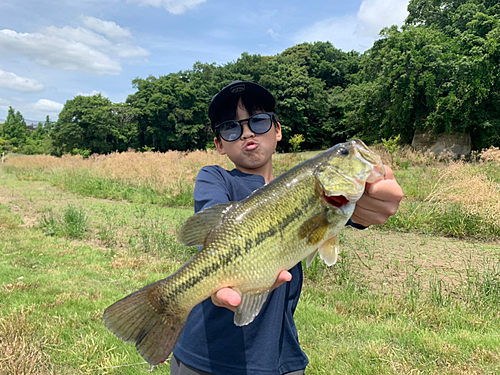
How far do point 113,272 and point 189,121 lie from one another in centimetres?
4398

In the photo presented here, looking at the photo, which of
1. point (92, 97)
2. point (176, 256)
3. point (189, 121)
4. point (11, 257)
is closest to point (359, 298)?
point (176, 256)

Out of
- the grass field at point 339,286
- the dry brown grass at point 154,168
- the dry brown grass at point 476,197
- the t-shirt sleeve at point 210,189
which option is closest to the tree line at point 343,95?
the grass field at point 339,286

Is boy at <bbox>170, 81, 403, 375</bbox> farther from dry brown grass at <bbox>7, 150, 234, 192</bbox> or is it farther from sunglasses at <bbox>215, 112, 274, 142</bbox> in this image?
dry brown grass at <bbox>7, 150, 234, 192</bbox>

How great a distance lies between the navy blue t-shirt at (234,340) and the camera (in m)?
1.77

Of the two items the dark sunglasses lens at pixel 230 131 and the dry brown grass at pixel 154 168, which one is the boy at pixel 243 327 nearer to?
the dark sunglasses lens at pixel 230 131

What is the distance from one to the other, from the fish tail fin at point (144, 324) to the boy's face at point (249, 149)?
1.16 meters

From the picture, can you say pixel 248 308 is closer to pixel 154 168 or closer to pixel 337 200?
pixel 337 200

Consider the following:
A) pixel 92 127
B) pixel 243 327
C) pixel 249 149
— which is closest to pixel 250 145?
pixel 249 149

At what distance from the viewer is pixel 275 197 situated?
63.7 inches

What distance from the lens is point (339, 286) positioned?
194 inches

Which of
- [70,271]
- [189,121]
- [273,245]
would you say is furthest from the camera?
[189,121]

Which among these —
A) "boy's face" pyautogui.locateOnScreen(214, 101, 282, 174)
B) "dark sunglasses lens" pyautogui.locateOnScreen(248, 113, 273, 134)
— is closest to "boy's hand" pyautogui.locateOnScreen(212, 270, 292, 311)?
"boy's face" pyautogui.locateOnScreen(214, 101, 282, 174)

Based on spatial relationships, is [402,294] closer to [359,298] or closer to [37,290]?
[359,298]

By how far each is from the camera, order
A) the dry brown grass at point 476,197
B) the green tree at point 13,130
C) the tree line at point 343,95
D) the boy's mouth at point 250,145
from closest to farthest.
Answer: the boy's mouth at point 250,145 → the dry brown grass at point 476,197 → the tree line at point 343,95 → the green tree at point 13,130
